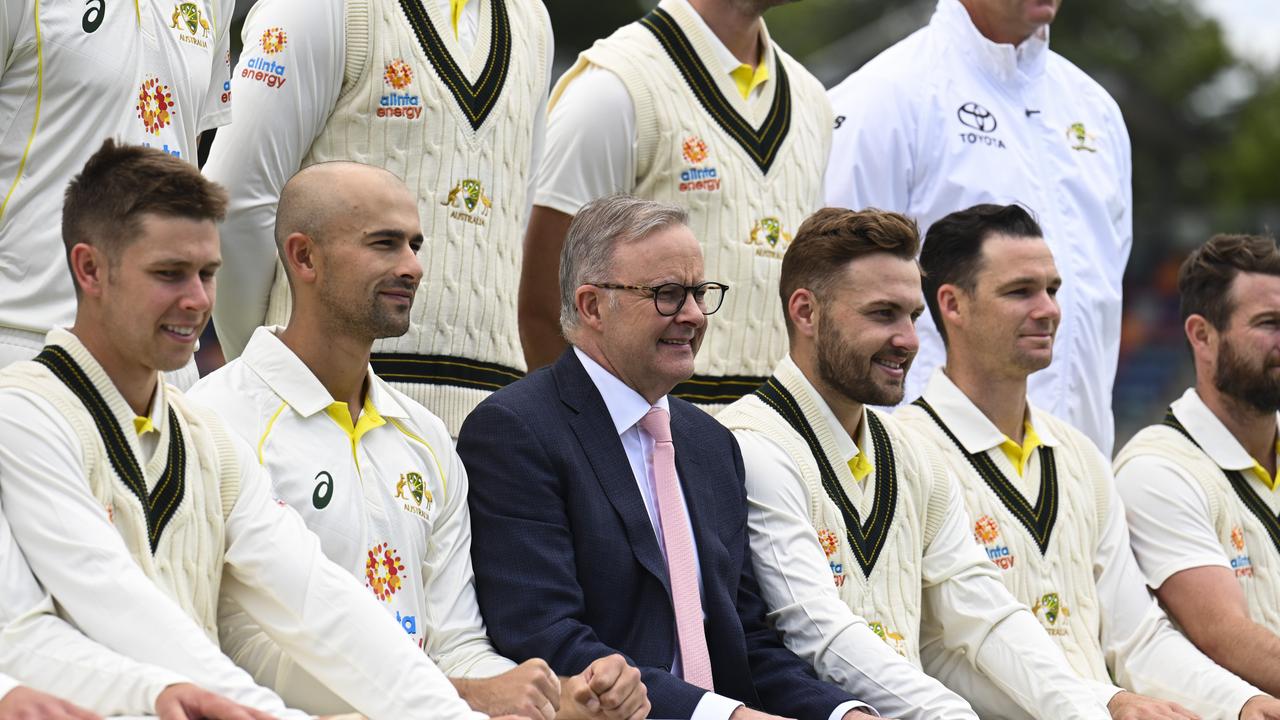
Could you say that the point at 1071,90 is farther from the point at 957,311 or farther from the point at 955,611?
the point at 955,611

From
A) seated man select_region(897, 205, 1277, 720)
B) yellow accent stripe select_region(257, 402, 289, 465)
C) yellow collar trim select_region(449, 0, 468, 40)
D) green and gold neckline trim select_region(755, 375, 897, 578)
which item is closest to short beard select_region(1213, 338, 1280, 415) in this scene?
seated man select_region(897, 205, 1277, 720)

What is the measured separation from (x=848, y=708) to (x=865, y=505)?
27.9 inches

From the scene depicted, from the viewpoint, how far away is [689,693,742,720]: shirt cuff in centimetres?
442

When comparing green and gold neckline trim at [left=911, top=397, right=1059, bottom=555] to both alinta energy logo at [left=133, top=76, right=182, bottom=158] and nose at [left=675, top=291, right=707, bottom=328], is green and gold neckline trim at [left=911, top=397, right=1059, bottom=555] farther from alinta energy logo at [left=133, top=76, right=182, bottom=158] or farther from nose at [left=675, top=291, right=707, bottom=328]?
alinta energy logo at [left=133, top=76, right=182, bottom=158]

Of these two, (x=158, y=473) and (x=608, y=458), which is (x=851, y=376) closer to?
(x=608, y=458)

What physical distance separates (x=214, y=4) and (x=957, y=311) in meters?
2.42

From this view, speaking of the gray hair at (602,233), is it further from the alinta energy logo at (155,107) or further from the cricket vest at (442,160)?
the alinta energy logo at (155,107)

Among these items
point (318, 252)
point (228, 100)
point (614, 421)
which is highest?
point (228, 100)

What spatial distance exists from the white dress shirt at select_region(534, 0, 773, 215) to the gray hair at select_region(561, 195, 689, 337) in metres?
0.70

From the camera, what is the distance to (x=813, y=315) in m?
5.32

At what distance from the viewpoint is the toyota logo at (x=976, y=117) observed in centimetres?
658

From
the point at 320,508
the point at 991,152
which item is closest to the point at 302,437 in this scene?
the point at 320,508

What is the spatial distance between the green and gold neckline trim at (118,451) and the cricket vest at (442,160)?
113cm

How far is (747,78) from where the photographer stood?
5914mm
